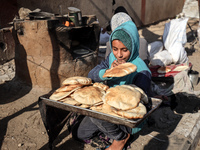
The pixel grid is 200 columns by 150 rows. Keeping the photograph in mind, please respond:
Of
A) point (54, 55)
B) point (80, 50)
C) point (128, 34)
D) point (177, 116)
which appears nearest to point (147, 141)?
point (177, 116)

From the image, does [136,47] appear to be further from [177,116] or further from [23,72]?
[23,72]

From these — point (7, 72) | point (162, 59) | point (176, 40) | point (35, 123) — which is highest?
point (176, 40)

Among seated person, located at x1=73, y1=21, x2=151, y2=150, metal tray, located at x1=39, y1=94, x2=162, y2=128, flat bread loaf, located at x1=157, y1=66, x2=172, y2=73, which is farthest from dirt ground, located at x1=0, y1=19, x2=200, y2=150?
metal tray, located at x1=39, y1=94, x2=162, y2=128

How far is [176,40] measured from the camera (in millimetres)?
5750

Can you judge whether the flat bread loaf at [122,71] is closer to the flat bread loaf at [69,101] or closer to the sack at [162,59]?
the flat bread loaf at [69,101]

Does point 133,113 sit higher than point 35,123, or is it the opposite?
point 133,113

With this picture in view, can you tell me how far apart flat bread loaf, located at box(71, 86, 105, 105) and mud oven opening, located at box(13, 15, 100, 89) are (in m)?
2.15

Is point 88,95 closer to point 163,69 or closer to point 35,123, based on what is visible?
point 35,123

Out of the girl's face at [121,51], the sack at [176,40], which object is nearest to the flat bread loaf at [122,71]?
the girl's face at [121,51]

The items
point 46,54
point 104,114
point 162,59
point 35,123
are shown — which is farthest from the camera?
point 162,59

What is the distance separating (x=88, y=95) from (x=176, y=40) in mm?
4653

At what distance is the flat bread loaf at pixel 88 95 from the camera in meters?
1.84

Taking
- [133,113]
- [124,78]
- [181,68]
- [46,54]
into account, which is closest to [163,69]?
[181,68]

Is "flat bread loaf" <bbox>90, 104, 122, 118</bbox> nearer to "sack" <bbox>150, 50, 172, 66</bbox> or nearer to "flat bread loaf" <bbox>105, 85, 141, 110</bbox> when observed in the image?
"flat bread loaf" <bbox>105, 85, 141, 110</bbox>
